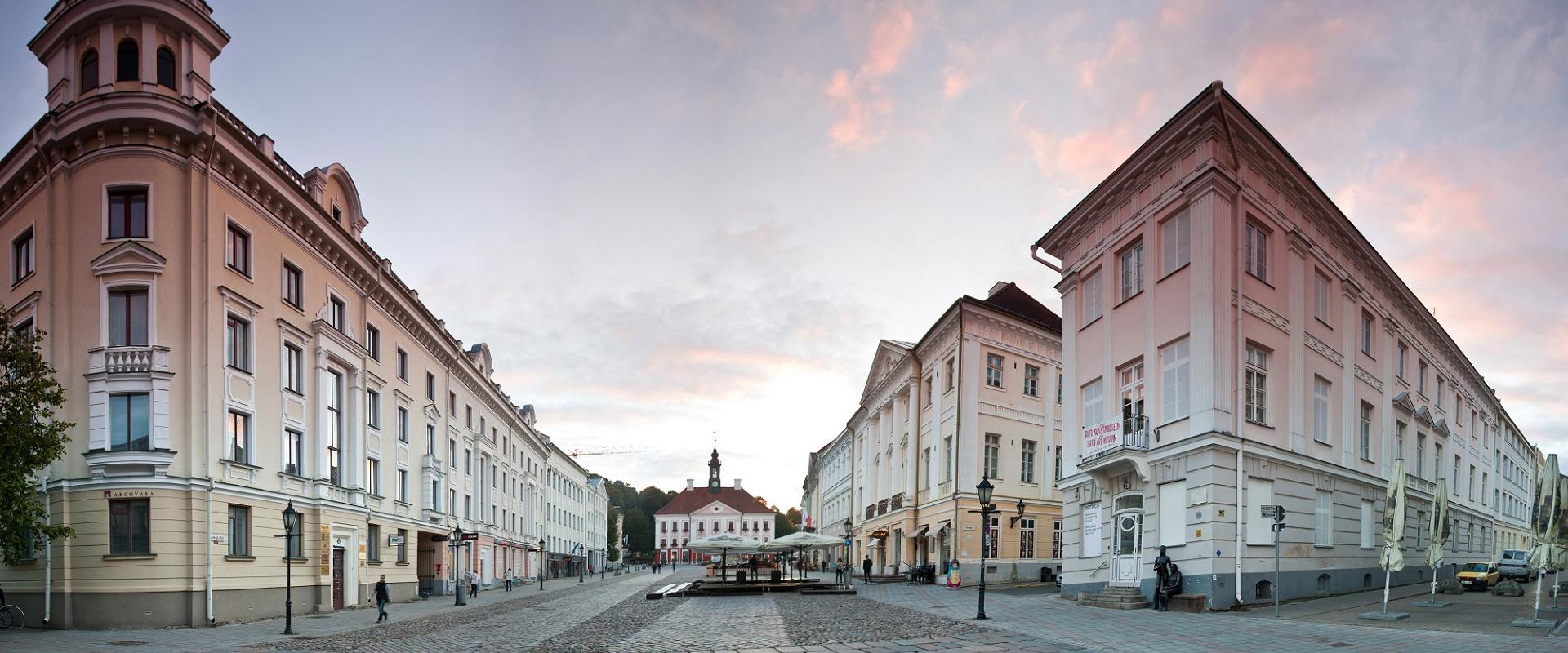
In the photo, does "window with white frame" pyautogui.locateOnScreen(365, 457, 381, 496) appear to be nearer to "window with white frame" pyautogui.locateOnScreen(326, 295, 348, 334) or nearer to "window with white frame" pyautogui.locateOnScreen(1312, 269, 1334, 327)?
"window with white frame" pyautogui.locateOnScreen(326, 295, 348, 334)

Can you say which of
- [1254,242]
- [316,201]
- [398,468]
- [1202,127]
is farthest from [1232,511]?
[398,468]

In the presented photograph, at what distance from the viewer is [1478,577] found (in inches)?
1099

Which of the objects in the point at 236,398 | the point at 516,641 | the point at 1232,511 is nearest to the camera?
the point at 516,641

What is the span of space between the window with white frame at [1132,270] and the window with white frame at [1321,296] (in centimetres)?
502

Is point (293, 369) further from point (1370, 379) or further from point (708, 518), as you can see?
point (708, 518)

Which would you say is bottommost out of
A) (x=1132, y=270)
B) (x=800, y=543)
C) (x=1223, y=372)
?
(x=800, y=543)

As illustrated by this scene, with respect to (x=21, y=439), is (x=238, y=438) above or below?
below

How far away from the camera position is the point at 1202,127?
2167cm

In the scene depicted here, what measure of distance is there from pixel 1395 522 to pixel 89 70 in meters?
31.9

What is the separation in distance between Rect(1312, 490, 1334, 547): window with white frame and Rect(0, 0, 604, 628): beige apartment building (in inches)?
999

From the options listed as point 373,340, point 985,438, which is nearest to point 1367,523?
point 985,438

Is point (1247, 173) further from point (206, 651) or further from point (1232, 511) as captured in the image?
point (206, 651)

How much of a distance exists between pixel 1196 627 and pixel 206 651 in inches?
708

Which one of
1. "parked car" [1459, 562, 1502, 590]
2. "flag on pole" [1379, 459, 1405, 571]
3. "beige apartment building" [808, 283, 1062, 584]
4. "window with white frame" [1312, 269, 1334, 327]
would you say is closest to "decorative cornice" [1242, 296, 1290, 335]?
"window with white frame" [1312, 269, 1334, 327]
